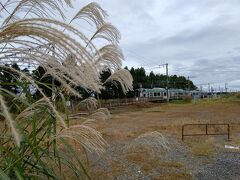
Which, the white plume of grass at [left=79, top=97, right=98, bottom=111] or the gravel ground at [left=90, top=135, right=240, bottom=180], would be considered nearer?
the white plume of grass at [left=79, top=97, right=98, bottom=111]

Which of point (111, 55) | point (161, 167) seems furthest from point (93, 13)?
point (161, 167)

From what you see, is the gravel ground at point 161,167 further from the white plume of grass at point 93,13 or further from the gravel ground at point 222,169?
the white plume of grass at point 93,13

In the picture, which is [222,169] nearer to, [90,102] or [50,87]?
[90,102]

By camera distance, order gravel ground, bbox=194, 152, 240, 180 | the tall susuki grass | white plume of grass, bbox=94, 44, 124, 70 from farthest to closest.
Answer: gravel ground, bbox=194, 152, 240, 180 < white plume of grass, bbox=94, 44, 124, 70 < the tall susuki grass

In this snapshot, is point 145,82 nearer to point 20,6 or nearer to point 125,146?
point 125,146

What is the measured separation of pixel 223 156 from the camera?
525 inches

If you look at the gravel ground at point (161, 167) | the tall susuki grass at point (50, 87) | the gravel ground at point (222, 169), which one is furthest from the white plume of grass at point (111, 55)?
the gravel ground at point (222, 169)

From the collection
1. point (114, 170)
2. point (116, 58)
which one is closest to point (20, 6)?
point (116, 58)

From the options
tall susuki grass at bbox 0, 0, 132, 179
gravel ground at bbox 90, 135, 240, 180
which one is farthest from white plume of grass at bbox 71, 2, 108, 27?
gravel ground at bbox 90, 135, 240, 180

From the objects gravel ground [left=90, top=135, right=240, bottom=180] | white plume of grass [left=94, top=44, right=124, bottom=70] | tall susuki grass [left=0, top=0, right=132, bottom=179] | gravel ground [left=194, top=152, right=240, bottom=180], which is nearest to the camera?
tall susuki grass [left=0, top=0, right=132, bottom=179]

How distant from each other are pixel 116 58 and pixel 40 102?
904 millimetres

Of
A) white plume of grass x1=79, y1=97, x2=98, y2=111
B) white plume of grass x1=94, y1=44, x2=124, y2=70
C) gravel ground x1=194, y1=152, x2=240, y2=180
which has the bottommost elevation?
gravel ground x1=194, y1=152, x2=240, y2=180

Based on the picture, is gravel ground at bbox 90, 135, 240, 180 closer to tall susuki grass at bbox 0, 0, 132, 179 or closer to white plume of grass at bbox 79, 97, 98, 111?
white plume of grass at bbox 79, 97, 98, 111

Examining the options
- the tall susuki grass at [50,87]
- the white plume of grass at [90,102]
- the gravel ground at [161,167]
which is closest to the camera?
the tall susuki grass at [50,87]
